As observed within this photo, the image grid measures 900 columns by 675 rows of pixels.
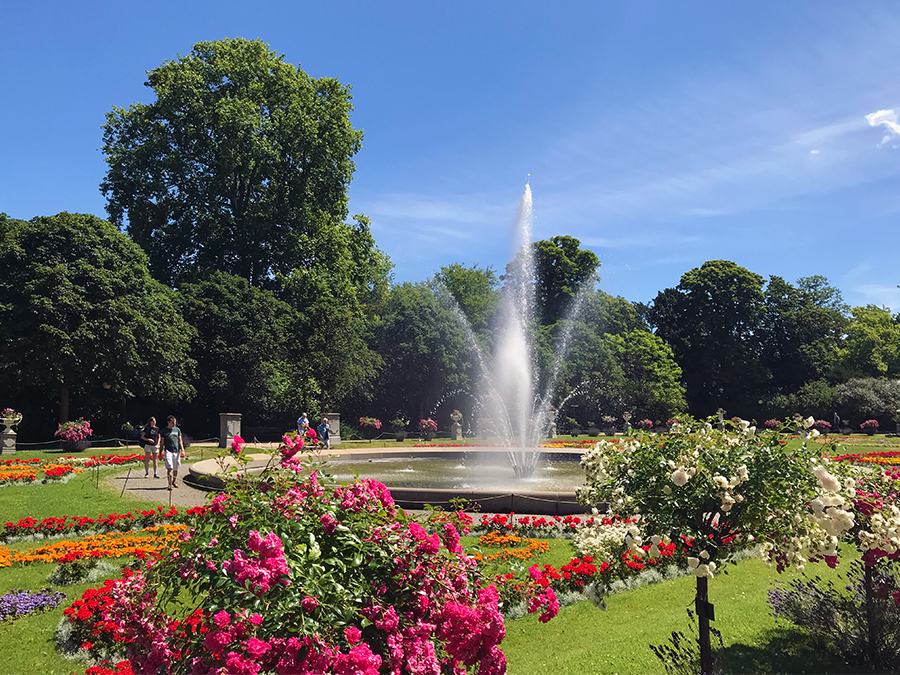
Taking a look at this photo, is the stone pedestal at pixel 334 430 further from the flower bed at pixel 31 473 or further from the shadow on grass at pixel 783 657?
the shadow on grass at pixel 783 657

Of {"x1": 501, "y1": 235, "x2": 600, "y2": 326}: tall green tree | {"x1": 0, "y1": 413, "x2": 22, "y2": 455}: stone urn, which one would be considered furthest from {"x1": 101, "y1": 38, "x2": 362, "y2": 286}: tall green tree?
{"x1": 501, "y1": 235, "x2": 600, "y2": 326}: tall green tree

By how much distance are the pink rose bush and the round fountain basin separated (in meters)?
0.39

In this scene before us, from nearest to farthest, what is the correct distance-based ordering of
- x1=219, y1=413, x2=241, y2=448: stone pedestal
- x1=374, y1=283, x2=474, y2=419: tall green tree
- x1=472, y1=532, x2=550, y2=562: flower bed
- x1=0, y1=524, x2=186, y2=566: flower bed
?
1. x1=0, y1=524, x2=186, y2=566: flower bed
2. x1=472, y1=532, x2=550, y2=562: flower bed
3. x1=219, y1=413, x2=241, y2=448: stone pedestal
4. x1=374, y1=283, x2=474, y2=419: tall green tree

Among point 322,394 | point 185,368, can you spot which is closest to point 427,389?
point 322,394

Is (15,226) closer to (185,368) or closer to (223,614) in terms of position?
(185,368)

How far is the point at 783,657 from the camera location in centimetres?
476

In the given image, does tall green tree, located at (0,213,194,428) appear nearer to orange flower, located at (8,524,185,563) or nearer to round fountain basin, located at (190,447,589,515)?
round fountain basin, located at (190,447,589,515)

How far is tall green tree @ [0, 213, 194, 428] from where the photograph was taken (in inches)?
896

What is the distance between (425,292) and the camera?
40500 millimetres

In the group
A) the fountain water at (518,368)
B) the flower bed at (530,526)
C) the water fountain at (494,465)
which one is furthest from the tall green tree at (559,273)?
the flower bed at (530,526)

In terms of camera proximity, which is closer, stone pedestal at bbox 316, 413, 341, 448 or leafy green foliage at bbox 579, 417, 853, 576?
leafy green foliage at bbox 579, 417, 853, 576

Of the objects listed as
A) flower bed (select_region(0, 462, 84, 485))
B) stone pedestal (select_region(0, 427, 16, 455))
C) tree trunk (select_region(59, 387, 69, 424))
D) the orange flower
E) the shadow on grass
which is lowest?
the shadow on grass

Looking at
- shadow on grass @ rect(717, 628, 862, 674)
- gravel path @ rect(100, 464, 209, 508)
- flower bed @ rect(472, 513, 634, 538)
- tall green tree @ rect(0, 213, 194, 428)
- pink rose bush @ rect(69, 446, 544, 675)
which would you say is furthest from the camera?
tall green tree @ rect(0, 213, 194, 428)

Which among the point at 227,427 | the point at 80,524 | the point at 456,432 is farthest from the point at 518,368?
the point at 80,524
